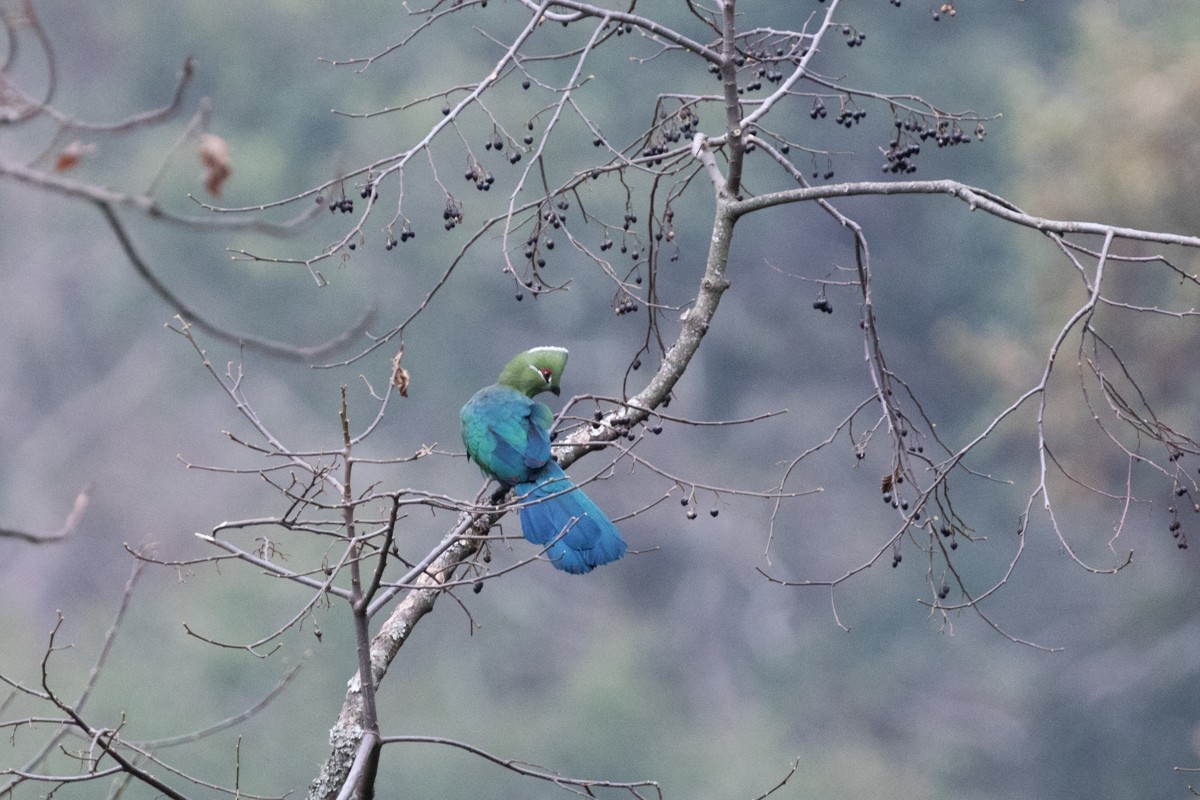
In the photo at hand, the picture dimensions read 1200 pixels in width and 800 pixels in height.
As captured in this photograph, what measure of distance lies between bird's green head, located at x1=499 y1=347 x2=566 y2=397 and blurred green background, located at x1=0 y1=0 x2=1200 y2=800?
9.70 m

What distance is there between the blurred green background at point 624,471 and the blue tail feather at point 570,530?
1022cm

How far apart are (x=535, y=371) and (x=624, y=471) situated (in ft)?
31.8

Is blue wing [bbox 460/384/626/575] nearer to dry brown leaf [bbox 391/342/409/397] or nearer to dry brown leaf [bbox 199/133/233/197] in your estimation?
dry brown leaf [bbox 391/342/409/397]

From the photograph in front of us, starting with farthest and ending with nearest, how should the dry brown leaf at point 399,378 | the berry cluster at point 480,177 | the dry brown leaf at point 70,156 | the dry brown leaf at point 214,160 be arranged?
1. the berry cluster at point 480,177
2. the dry brown leaf at point 399,378
3. the dry brown leaf at point 214,160
4. the dry brown leaf at point 70,156

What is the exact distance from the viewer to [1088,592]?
14781 mm

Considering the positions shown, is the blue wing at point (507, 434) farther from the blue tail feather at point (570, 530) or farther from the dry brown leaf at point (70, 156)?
the dry brown leaf at point (70, 156)

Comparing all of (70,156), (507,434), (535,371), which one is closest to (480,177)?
(507,434)

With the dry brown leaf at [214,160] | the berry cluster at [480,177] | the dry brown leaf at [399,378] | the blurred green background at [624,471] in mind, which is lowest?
the dry brown leaf at [214,160]

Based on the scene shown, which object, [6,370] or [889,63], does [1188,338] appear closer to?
[889,63]

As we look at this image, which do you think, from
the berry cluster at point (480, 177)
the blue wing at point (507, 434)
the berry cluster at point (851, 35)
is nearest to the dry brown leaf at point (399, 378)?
the berry cluster at point (480, 177)

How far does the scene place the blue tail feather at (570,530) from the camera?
3096 millimetres

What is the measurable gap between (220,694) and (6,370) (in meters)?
5.11

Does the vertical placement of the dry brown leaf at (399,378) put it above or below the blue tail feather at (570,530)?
below

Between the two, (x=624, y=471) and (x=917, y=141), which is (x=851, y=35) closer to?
(x=917, y=141)
